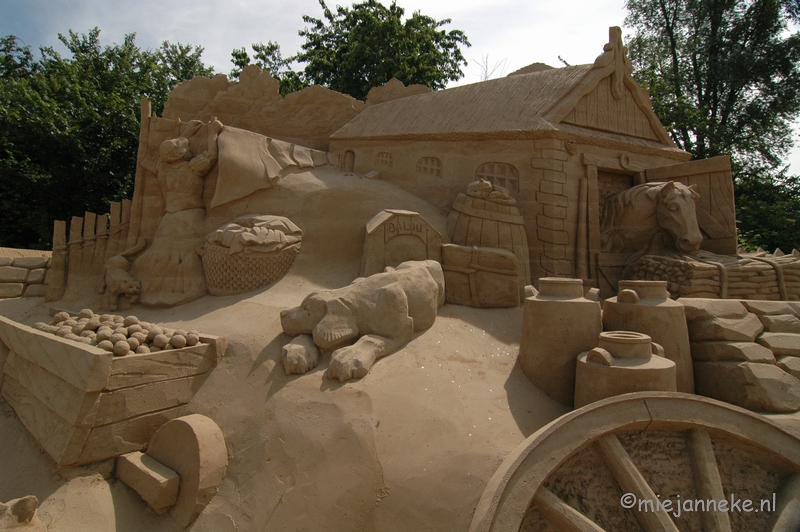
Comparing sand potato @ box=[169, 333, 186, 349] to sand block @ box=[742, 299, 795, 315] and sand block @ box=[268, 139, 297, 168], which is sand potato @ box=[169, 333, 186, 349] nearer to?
sand block @ box=[268, 139, 297, 168]

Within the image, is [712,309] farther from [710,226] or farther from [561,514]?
[710,226]

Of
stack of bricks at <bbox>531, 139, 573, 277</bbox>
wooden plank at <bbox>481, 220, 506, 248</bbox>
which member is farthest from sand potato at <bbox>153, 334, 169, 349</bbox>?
stack of bricks at <bbox>531, 139, 573, 277</bbox>

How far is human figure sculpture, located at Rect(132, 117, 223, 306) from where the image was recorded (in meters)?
5.35

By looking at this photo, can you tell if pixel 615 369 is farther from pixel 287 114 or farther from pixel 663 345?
pixel 287 114

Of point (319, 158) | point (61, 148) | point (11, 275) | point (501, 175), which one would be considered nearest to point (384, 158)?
point (319, 158)

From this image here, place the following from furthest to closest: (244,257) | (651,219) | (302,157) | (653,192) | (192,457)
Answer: (302,157)
(651,219)
(653,192)
(244,257)
(192,457)

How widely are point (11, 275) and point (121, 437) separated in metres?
3.38

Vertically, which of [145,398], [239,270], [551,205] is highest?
[551,205]

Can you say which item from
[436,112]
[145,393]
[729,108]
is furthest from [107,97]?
[729,108]

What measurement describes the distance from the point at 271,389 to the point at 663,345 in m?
2.83

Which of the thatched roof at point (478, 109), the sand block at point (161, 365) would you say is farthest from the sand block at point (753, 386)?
the sand block at point (161, 365)

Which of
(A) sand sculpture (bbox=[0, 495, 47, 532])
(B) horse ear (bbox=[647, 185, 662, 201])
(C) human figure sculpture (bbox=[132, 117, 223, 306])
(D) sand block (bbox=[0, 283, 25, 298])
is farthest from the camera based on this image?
(B) horse ear (bbox=[647, 185, 662, 201])

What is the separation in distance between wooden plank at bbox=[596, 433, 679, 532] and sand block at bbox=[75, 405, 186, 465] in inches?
115

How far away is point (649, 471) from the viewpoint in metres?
2.66
